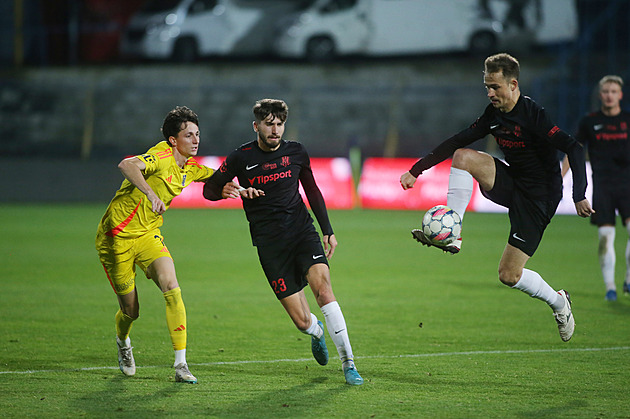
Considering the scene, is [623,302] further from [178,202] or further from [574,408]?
[178,202]

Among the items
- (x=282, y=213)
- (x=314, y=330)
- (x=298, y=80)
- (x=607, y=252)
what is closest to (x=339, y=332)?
(x=314, y=330)

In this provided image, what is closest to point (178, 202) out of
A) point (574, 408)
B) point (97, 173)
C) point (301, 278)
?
point (97, 173)

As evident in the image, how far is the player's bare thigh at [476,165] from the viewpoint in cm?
657

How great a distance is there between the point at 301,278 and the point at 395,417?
1.55m

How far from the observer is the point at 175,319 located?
20.3 feet

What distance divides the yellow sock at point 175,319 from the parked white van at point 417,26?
2091 cm

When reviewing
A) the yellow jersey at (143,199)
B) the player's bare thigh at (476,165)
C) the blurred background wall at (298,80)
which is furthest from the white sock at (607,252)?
the blurred background wall at (298,80)

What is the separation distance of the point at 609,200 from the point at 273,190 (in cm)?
505

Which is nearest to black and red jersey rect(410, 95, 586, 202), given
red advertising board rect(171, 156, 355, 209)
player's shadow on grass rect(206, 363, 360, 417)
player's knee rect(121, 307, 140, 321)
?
player's shadow on grass rect(206, 363, 360, 417)

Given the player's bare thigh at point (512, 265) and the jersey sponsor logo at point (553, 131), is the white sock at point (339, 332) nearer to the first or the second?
the player's bare thigh at point (512, 265)

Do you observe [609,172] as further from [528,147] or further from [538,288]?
[528,147]

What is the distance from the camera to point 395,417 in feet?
17.0

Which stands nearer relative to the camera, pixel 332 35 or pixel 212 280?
pixel 212 280

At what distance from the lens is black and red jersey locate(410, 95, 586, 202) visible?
629 cm
